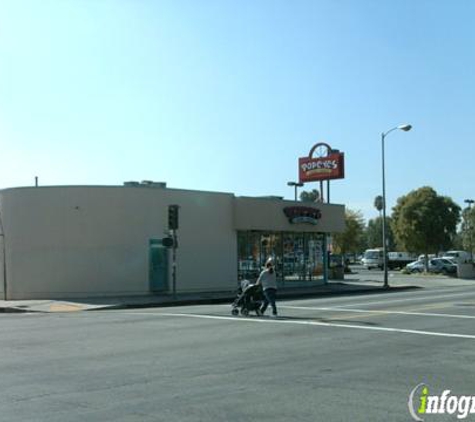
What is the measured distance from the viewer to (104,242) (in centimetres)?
2969

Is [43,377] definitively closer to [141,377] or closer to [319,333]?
[141,377]

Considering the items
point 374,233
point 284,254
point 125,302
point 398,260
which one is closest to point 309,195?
point 374,233

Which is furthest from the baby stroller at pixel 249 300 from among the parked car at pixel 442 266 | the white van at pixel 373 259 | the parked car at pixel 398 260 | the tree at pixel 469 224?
the parked car at pixel 398 260

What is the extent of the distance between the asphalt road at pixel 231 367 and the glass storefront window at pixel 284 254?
53.0 ft

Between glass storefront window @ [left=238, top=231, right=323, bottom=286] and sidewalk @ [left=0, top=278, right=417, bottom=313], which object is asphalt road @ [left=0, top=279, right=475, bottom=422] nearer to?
sidewalk @ [left=0, top=278, right=417, bottom=313]

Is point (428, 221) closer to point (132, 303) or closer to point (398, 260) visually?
point (398, 260)

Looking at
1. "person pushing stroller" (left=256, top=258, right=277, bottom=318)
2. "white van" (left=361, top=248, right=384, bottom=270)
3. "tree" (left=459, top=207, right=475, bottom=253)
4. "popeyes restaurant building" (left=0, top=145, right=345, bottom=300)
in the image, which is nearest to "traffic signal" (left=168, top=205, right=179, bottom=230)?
"popeyes restaurant building" (left=0, top=145, right=345, bottom=300)

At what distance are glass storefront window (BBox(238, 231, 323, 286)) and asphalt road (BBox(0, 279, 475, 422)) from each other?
16.1m

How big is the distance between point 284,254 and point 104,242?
10860 millimetres

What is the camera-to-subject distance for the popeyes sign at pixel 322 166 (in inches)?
1793

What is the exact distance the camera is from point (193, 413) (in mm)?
7473

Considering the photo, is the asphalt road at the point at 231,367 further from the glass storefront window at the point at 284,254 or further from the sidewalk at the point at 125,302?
the glass storefront window at the point at 284,254

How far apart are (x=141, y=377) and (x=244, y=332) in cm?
577

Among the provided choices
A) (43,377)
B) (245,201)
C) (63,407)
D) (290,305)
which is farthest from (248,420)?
(245,201)
